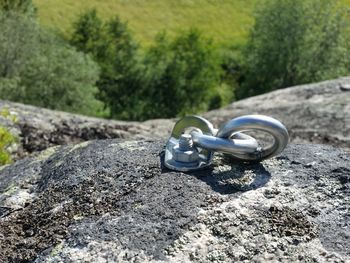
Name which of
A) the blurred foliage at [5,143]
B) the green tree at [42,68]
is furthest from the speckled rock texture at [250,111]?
the green tree at [42,68]

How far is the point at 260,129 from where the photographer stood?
9.73ft

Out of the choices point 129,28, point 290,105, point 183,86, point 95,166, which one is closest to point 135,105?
point 183,86

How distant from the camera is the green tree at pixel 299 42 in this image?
50.2 m

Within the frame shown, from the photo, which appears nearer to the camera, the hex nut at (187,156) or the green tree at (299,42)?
the hex nut at (187,156)

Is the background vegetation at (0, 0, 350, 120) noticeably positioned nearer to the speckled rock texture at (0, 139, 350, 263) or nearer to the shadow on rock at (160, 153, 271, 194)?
the speckled rock texture at (0, 139, 350, 263)

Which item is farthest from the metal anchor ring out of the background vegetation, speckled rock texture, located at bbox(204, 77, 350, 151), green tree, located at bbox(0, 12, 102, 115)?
green tree, located at bbox(0, 12, 102, 115)

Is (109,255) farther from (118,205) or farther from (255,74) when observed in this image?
(255,74)

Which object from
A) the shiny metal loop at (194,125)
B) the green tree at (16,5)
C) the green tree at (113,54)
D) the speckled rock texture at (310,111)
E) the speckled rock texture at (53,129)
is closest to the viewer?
the shiny metal loop at (194,125)

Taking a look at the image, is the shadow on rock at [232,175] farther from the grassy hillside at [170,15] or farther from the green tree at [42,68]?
the grassy hillside at [170,15]

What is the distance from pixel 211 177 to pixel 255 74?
2037 inches

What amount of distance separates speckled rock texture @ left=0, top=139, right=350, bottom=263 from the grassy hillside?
54828mm

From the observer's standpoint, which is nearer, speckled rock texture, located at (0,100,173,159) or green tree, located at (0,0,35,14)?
speckled rock texture, located at (0,100,173,159)

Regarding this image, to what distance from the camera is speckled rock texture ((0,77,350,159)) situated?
7108mm

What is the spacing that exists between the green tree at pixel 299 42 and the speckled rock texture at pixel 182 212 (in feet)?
155
